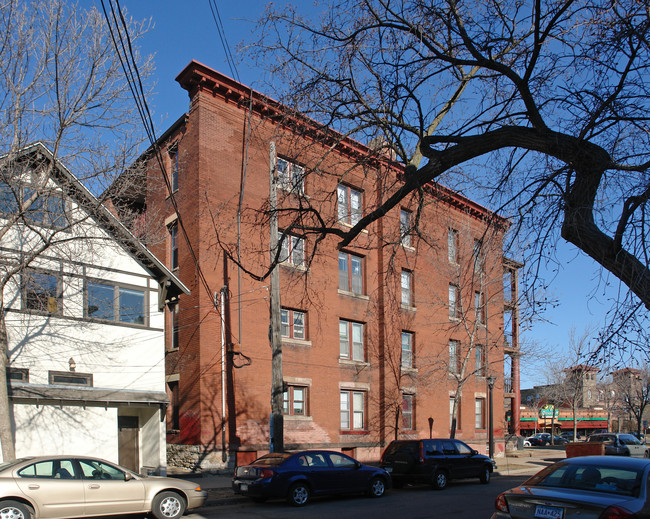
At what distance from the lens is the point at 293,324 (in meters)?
25.2

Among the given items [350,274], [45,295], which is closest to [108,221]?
[45,295]

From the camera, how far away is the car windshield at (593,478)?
727 cm

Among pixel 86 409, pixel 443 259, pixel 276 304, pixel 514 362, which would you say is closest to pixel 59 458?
pixel 86 409

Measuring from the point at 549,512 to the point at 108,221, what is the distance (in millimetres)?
13318

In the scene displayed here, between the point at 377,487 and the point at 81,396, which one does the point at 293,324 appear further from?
the point at 81,396

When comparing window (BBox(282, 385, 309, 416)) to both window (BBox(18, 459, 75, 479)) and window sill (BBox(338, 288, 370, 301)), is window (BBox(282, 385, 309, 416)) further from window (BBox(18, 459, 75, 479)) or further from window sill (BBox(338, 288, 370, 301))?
window (BBox(18, 459, 75, 479))

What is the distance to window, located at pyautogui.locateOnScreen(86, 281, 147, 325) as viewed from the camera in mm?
17938

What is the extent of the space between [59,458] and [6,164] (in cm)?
654

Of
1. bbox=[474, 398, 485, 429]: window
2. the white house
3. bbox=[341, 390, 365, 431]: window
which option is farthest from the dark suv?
bbox=[474, 398, 485, 429]: window

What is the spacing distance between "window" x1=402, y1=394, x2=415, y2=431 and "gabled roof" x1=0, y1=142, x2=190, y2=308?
569 inches

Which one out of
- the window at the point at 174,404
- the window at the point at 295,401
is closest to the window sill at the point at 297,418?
the window at the point at 295,401

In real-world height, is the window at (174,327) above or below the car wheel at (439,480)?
above

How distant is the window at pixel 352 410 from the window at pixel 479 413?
10.5 metres

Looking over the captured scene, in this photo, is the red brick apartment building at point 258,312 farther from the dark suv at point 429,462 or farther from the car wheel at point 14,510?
the car wheel at point 14,510
